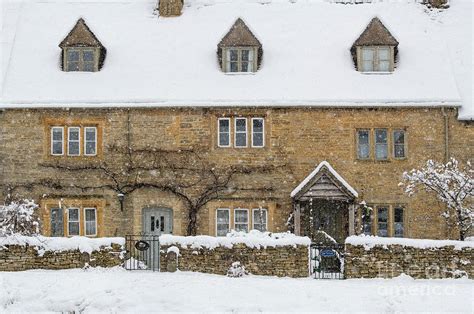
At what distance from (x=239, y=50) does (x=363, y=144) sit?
597 cm

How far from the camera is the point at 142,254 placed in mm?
24156

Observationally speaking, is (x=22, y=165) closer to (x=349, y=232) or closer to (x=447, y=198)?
(x=349, y=232)

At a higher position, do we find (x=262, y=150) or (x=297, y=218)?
(x=262, y=150)

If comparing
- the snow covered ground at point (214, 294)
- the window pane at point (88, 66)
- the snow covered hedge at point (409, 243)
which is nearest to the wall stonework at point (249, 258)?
the snow covered ground at point (214, 294)

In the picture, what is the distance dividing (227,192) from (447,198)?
307 inches

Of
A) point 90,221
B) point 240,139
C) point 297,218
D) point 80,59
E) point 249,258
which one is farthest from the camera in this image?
point 80,59

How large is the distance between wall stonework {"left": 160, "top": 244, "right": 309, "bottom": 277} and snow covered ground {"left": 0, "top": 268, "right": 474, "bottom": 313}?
101cm

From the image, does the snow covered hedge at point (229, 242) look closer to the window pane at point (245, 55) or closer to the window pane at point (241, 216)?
the window pane at point (241, 216)

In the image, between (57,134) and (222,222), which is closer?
(222,222)

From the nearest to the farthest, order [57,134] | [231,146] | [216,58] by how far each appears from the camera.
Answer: [231,146], [57,134], [216,58]

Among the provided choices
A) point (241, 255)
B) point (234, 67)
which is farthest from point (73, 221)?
point (241, 255)

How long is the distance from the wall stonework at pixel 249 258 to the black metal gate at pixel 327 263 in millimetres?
642

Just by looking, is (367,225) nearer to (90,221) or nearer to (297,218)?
(297,218)

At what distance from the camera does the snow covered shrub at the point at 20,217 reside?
80.0ft
